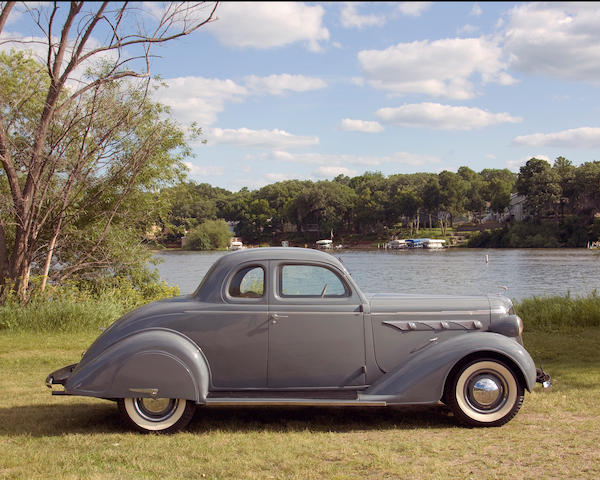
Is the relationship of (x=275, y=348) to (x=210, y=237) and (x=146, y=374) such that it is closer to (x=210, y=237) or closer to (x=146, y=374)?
(x=146, y=374)

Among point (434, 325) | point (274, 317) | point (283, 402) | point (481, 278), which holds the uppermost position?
point (274, 317)

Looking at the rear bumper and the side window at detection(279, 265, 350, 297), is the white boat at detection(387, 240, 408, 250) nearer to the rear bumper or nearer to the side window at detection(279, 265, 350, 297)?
the side window at detection(279, 265, 350, 297)

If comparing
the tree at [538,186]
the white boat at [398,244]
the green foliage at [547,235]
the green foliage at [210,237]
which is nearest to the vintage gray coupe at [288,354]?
the green foliage at [210,237]

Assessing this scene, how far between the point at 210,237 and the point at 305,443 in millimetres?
64338

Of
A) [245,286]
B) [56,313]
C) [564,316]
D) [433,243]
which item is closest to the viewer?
[245,286]

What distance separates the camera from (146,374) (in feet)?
18.0

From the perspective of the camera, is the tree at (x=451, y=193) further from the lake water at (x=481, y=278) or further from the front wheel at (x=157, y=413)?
the front wheel at (x=157, y=413)

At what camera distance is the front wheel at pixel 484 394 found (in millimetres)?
5672

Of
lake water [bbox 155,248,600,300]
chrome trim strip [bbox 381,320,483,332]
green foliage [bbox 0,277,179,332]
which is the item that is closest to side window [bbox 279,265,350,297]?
chrome trim strip [bbox 381,320,483,332]

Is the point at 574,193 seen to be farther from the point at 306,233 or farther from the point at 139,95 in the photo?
the point at 139,95

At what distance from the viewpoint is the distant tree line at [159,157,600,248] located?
272ft

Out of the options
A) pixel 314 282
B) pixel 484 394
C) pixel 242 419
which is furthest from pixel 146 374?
pixel 484 394

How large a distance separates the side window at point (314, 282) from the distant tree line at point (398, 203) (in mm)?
70099

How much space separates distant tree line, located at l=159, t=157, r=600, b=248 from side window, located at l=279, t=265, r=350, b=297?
230 feet
